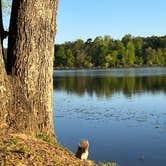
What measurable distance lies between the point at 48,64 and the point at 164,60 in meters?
165

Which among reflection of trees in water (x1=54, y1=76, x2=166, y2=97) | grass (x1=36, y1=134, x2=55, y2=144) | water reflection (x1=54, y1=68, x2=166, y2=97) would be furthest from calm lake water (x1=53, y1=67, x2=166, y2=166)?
water reflection (x1=54, y1=68, x2=166, y2=97)

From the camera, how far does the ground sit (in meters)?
6.59

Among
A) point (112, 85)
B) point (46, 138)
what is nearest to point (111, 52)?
point (112, 85)

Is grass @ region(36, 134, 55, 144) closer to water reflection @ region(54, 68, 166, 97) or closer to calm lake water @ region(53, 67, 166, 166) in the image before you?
→ calm lake water @ region(53, 67, 166, 166)

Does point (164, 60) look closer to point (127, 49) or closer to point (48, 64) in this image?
point (127, 49)

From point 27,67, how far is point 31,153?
162 cm

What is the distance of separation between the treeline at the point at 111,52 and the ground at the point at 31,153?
148 m

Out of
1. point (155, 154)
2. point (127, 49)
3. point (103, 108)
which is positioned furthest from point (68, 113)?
point (127, 49)

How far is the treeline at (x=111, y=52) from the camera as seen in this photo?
516 feet

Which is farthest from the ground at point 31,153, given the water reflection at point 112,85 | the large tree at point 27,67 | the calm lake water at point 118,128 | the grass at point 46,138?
the water reflection at point 112,85

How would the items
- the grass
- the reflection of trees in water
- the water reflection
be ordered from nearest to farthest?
the grass < the reflection of trees in water < the water reflection

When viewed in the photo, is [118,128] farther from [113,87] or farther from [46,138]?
[113,87]

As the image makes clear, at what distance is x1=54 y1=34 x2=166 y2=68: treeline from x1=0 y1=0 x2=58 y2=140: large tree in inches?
5799

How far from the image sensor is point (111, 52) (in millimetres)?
157125
